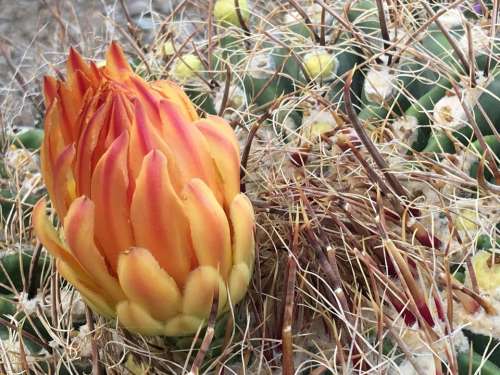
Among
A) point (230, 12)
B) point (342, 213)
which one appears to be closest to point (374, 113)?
point (342, 213)

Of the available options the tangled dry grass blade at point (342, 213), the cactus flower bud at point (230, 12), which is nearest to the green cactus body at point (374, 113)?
the tangled dry grass blade at point (342, 213)

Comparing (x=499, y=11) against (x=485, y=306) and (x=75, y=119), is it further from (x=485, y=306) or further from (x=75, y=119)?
(x=75, y=119)

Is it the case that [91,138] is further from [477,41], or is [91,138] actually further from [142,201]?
[477,41]

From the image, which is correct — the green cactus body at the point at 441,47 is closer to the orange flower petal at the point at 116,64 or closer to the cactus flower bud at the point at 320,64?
the cactus flower bud at the point at 320,64

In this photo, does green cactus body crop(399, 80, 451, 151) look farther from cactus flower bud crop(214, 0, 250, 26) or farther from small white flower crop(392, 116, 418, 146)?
cactus flower bud crop(214, 0, 250, 26)

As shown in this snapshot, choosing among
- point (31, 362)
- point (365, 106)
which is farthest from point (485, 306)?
point (31, 362)

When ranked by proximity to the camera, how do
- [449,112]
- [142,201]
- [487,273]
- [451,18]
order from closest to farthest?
[142,201] < [487,273] < [449,112] < [451,18]
